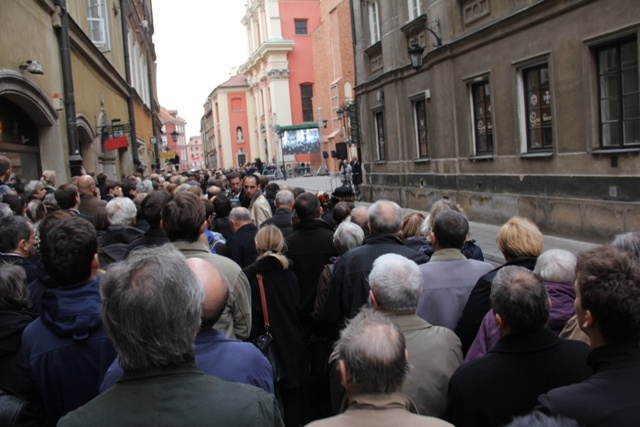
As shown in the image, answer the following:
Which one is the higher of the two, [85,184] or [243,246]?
[85,184]

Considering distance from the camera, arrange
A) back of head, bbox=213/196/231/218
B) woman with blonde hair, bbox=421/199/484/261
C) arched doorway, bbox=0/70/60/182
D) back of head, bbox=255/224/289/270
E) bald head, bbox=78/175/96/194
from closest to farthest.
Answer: back of head, bbox=255/224/289/270
woman with blonde hair, bbox=421/199/484/261
back of head, bbox=213/196/231/218
bald head, bbox=78/175/96/194
arched doorway, bbox=0/70/60/182

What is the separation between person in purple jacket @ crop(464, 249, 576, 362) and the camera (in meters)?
3.30

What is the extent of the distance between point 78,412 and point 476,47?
14.5m

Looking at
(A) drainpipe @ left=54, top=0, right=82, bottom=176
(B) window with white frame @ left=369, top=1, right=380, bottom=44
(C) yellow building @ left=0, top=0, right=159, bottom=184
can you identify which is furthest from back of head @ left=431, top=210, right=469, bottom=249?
(B) window with white frame @ left=369, top=1, right=380, bottom=44

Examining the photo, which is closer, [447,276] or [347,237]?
[447,276]

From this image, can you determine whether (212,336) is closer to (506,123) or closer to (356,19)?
(506,123)

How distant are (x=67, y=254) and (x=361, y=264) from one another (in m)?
2.15

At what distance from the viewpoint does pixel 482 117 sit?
15391mm

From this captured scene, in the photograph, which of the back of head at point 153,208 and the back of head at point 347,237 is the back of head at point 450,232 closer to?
the back of head at point 347,237

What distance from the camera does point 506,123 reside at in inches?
551

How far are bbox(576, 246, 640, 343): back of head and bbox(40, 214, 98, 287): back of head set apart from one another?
233 centimetres

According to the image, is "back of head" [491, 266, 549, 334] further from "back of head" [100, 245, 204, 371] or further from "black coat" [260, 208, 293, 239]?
"black coat" [260, 208, 293, 239]

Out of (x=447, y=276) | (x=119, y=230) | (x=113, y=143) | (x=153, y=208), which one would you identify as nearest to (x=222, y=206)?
(x=119, y=230)

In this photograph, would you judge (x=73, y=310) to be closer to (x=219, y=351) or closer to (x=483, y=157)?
(x=219, y=351)
